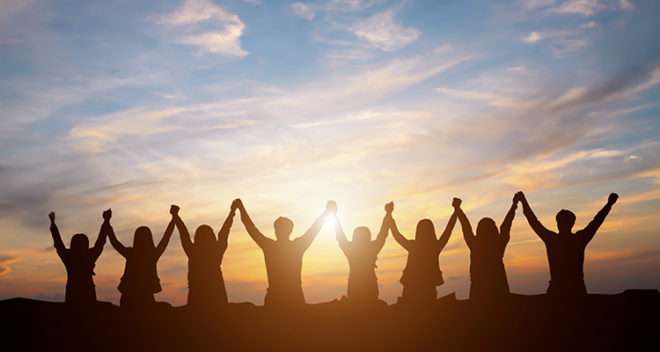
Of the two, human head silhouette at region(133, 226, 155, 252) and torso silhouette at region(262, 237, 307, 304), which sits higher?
human head silhouette at region(133, 226, 155, 252)

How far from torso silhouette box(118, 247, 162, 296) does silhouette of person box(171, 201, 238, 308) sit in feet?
3.82

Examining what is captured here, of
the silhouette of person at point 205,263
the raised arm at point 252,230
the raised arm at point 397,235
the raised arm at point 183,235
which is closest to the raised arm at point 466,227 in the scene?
the raised arm at point 397,235

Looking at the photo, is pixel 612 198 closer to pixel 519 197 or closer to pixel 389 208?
pixel 519 197

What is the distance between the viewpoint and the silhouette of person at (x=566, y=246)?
20344mm

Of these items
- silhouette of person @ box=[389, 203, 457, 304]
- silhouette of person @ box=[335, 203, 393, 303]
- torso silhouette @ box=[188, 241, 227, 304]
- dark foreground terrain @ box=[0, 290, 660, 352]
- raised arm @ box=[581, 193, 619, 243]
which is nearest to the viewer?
dark foreground terrain @ box=[0, 290, 660, 352]

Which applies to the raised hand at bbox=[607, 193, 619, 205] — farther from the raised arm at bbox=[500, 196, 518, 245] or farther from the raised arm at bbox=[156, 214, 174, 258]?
the raised arm at bbox=[156, 214, 174, 258]

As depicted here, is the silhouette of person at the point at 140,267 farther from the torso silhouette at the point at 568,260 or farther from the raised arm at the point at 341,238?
the torso silhouette at the point at 568,260

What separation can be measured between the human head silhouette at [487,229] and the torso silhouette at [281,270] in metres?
4.77

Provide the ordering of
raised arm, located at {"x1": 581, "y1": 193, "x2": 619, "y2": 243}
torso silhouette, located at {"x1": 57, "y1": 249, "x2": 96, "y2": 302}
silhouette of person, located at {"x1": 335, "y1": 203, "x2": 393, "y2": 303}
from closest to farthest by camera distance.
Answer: silhouette of person, located at {"x1": 335, "y1": 203, "x2": 393, "y2": 303}, torso silhouette, located at {"x1": 57, "y1": 249, "x2": 96, "y2": 302}, raised arm, located at {"x1": 581, "y1": 193, "x2": 619, "y2": 243}

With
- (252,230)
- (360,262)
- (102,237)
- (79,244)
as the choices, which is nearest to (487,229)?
(360,262)

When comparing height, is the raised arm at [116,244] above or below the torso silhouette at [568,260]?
above

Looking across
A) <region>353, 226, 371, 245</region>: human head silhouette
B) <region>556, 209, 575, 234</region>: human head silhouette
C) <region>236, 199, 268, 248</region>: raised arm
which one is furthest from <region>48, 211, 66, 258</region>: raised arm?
<region>556, 209, 575, 234</region>: human head silhouette

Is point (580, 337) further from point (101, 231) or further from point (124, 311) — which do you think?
point (101, 231)

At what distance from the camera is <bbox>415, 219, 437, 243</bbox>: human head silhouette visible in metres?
20.2
